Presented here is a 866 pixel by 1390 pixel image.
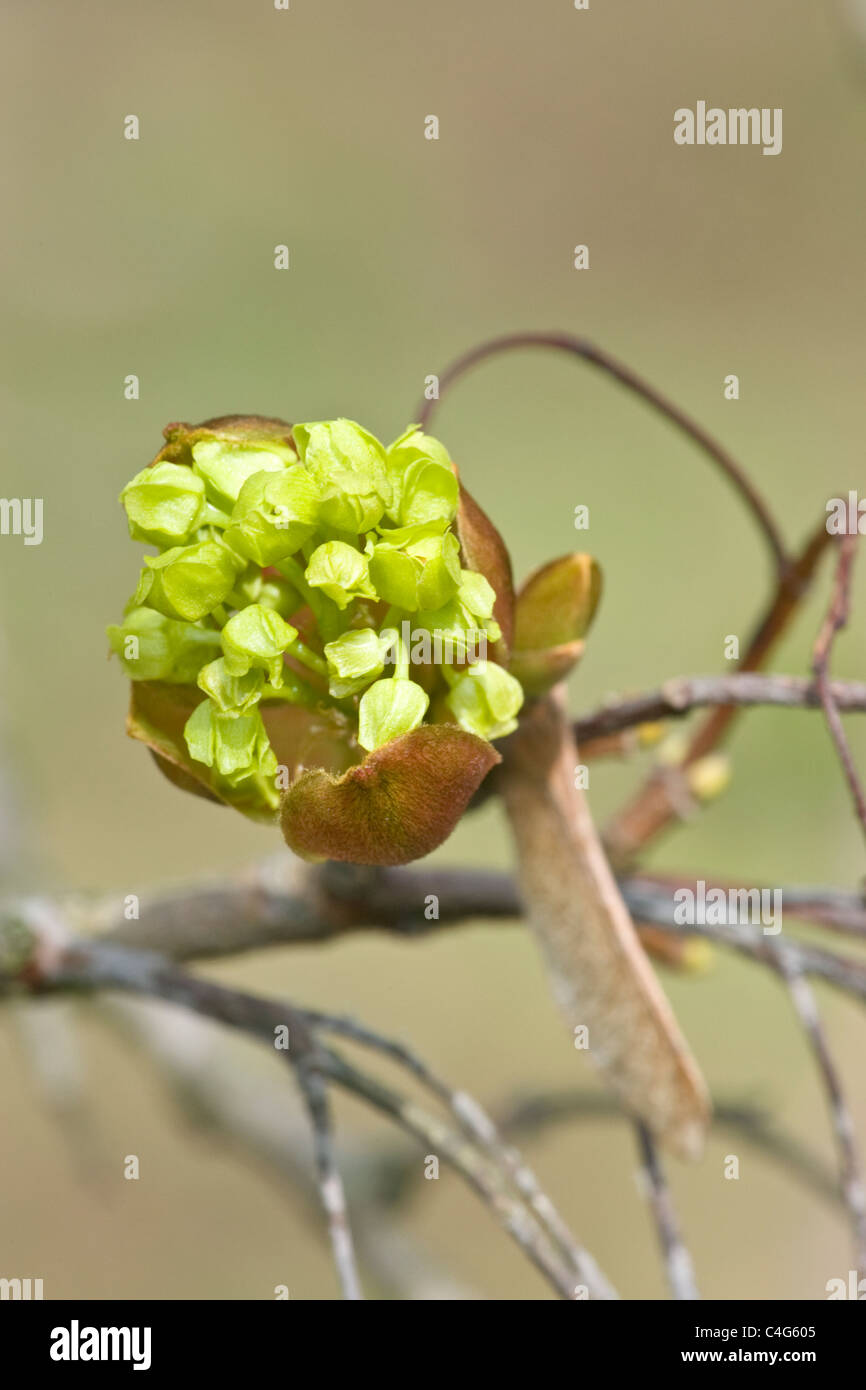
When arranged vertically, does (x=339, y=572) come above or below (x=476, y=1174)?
above

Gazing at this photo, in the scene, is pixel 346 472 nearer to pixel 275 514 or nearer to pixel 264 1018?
pixel 275 514

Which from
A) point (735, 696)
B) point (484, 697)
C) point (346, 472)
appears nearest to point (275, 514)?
point (346, 472)

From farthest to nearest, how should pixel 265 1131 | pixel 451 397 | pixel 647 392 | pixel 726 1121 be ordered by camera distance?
1. pixel 451 397
2. pixel 265 1131
3. pixel 726 1121
4. pixel 647 392

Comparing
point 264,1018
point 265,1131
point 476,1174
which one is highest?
point 264,1018

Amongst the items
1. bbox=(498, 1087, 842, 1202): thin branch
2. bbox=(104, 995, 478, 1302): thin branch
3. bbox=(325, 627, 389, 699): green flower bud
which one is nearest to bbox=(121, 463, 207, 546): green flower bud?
bbox=(325, 627, 389, 699): green flower bud

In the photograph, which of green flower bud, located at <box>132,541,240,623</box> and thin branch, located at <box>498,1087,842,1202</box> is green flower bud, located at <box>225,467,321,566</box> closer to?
green flower bud, located at <box>132,541,240,623</box>

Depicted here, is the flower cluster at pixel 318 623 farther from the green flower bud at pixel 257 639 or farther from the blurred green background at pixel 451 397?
the blurred green background at pixel 451 397

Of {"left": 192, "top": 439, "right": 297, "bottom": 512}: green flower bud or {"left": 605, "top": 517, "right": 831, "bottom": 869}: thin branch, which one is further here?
{"left": 605, "top": 517, "right": 831, "bottom": 869}: thin branch
